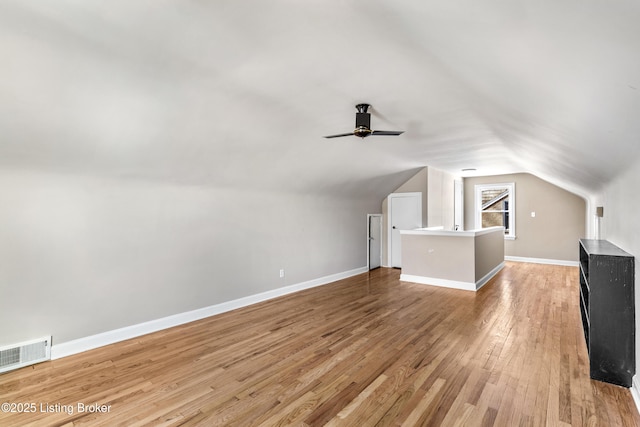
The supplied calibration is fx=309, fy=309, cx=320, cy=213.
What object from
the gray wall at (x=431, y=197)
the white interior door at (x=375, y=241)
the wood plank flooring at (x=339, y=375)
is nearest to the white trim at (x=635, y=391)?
the wood plank flooring at (x=339, y=375)

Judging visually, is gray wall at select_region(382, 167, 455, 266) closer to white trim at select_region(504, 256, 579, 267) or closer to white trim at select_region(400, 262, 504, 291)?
white trim at select_region(400, 262, 504, 291)

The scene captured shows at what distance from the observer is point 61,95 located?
2.32m

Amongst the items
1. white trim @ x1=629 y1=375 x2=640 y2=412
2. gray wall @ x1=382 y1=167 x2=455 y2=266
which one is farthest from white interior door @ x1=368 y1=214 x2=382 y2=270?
white trim @ x1=629 y1=375 x2=640 y2=412

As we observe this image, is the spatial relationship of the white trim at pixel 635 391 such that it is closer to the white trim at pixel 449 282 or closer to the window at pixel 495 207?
the white trim at pixel 449 282

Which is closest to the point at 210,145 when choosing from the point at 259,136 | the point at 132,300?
the point at 259,136

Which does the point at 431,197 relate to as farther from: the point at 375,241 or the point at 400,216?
the point at 375,241

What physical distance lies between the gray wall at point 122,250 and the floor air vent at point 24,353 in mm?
67

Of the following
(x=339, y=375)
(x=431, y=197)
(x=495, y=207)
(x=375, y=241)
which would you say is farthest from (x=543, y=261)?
(x=339, y=375)

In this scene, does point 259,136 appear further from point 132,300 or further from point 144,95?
point 132,300

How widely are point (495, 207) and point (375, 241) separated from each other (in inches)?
163

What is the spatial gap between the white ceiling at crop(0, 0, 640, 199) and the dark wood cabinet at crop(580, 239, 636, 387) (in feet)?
2.89

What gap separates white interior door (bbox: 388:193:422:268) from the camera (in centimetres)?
724

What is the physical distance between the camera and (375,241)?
7738 millimetres

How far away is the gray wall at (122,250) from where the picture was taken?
113 inches
